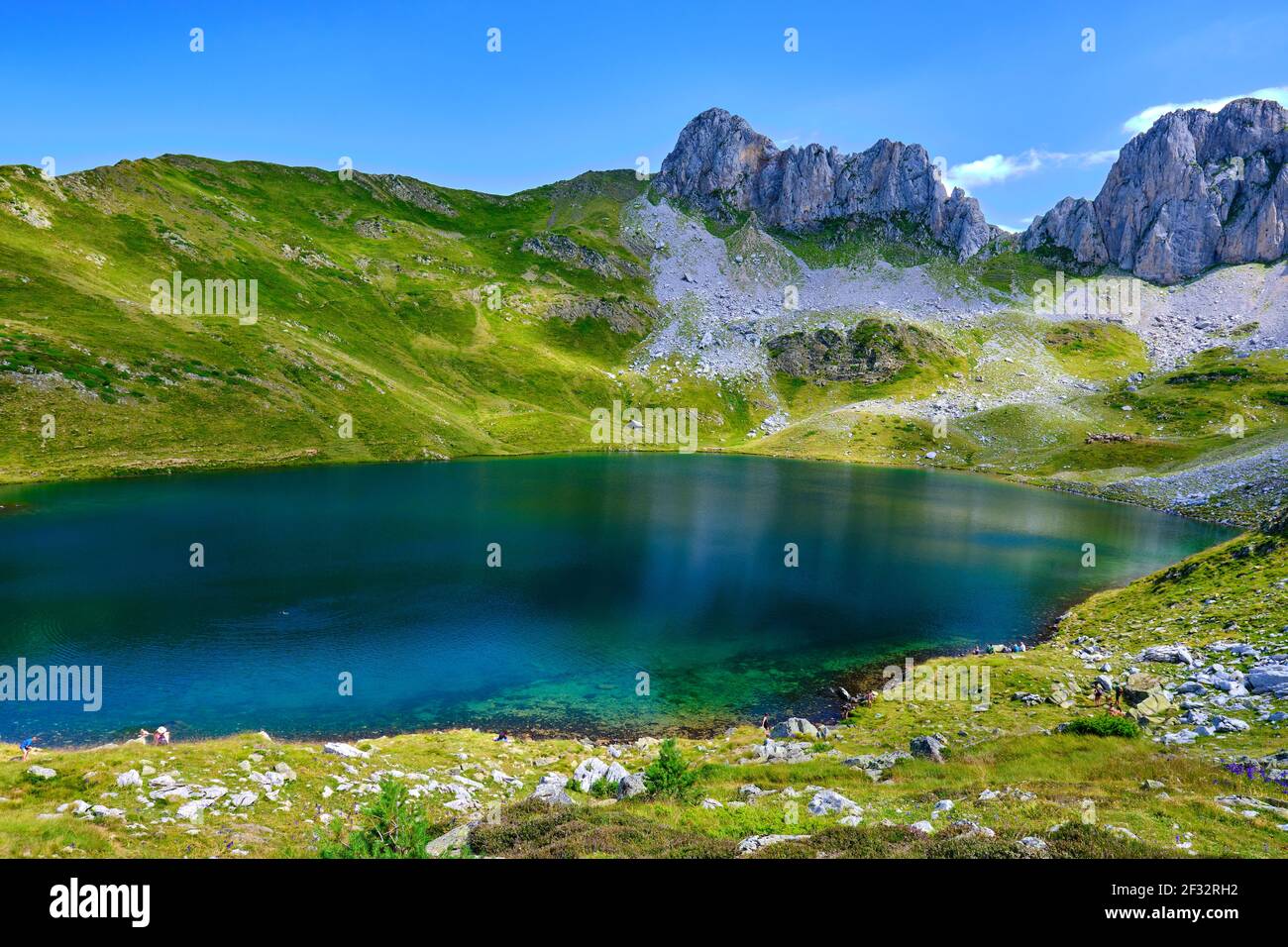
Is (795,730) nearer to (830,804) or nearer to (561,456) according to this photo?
(830,804)

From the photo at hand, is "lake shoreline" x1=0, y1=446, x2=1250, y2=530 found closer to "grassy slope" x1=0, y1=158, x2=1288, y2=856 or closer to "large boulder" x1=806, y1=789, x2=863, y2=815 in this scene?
"grassy slope" x1=0, y1=158, x2=1288, y2=856

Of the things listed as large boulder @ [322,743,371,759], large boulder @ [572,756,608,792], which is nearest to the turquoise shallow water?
large boulder @ [322,743,371,759]

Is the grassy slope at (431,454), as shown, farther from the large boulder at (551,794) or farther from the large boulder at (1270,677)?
the large boulder at (1270,677)
